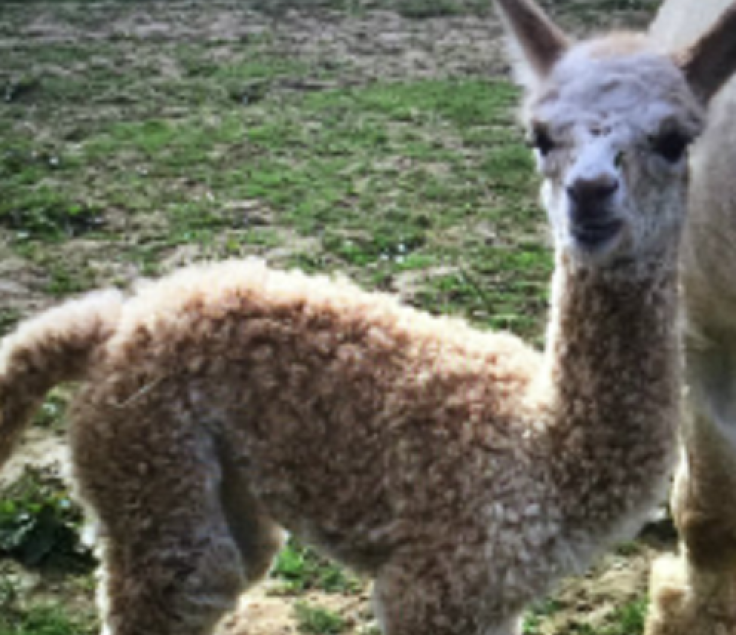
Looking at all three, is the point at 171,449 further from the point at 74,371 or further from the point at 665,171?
the point at 665,171

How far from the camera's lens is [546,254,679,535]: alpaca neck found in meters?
2.34

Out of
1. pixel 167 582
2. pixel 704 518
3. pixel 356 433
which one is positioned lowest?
pixel 704 518

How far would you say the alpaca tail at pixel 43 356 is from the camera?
8.60 feet

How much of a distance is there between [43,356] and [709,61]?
165 centimetres

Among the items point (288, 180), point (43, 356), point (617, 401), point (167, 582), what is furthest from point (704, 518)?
point (288, 180)

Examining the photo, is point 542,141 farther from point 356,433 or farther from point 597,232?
point 356,433

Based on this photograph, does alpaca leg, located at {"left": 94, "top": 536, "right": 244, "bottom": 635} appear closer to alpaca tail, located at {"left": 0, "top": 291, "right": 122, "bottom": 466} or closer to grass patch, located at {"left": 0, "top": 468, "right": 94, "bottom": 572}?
alpaca tail, located at {"left": 0, "top": 291, "right": 122, "bottom": 466}

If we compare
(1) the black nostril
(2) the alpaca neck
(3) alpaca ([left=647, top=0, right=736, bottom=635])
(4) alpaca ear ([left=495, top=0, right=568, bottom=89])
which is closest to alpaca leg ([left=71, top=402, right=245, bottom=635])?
(2) the alpaca neck

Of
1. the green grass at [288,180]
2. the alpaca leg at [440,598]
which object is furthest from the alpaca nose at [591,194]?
the green grass at [288,180]

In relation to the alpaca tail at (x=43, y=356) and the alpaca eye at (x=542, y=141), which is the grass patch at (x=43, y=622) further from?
Result: the alpaca eye at (x=542, y=141)

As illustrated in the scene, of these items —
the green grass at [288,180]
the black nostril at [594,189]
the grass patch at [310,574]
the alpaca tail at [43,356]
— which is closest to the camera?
the black nostril at [594,189]

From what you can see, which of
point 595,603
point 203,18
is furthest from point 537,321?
point 203,18

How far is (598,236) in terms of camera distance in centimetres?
224

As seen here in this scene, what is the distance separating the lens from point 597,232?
2.23m
